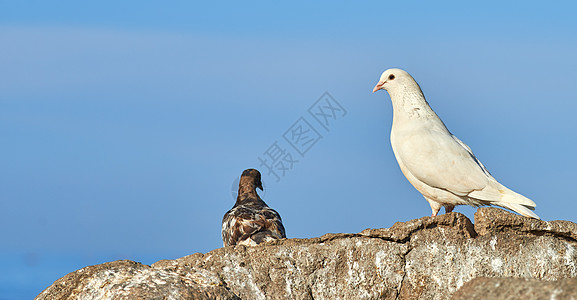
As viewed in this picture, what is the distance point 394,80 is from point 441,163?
1751 mm

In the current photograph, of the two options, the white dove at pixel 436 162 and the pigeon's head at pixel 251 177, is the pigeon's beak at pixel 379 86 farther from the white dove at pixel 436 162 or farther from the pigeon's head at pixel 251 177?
the pigeon's head at pixel 251 177

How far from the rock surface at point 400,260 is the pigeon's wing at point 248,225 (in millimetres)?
3508

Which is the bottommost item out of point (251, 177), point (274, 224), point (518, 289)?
point (518, 289)

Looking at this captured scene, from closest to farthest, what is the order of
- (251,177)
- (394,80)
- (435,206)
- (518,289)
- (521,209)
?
(518,289)
(521,209)
(435,206)
(394,80)
(251,177)

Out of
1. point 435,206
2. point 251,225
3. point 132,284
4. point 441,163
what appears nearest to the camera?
point 132,284

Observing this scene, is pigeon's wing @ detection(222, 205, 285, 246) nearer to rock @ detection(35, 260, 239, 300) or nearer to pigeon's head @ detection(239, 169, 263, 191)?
pigeon's head @ detection(239, 169, 263, 191)

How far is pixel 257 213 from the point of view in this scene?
11562 mm

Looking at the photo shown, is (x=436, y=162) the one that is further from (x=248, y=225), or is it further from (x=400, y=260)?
(x=248, y=225)

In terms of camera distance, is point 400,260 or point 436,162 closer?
point 400,260

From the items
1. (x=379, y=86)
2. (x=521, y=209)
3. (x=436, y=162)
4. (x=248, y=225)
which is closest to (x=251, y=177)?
(x=248, y=225)

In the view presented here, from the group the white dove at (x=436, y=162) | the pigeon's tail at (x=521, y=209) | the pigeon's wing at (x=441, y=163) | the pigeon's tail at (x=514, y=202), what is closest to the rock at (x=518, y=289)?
the pigeon's tail at (x=521, y=209)

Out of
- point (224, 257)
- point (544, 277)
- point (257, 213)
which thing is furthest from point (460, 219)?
point (257, 213)

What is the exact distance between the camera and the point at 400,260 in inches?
297

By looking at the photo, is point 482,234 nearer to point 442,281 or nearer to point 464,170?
point 442,281
